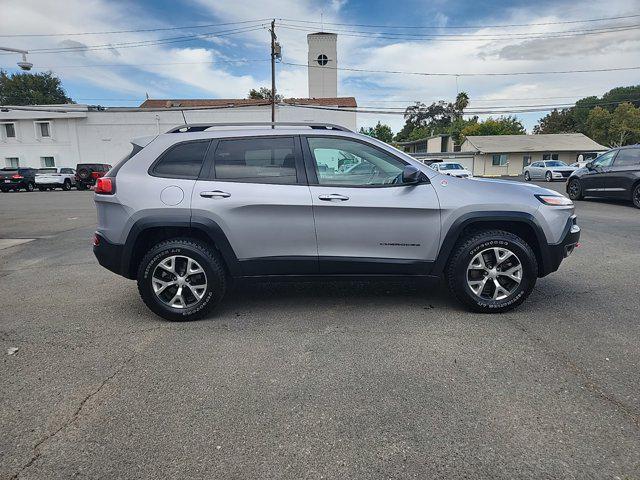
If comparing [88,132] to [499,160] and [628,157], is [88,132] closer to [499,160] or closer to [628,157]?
[628,157]

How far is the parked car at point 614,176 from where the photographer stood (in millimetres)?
11789

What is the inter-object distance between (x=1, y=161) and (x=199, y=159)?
4326 centimetres

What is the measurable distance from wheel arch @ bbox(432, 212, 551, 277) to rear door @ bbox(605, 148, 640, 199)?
10.3 meters

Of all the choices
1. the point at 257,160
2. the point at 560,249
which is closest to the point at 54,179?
the point at 257,160

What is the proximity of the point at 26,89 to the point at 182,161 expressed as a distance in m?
83.9

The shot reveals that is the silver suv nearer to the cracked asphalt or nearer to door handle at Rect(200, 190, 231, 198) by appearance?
door handle at Rect(200, 190, 231, 198)

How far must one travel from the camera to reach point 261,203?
384 cm

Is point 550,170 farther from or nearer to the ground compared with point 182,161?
nearer to the ground

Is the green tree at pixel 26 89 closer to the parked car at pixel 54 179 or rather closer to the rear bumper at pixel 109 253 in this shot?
the parked car at pixel 54 179

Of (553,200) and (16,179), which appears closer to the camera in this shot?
(553,200)

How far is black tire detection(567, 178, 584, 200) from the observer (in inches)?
544

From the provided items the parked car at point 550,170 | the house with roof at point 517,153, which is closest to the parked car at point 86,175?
the parked car at point 550,170

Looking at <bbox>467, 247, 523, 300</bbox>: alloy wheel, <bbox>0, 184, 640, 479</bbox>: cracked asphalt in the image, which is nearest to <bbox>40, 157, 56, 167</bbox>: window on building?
<bbox>0, 184, 640, 479</bbox>: cracked asphalt

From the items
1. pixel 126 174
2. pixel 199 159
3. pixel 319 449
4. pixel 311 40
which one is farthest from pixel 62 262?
pixel 311 40
